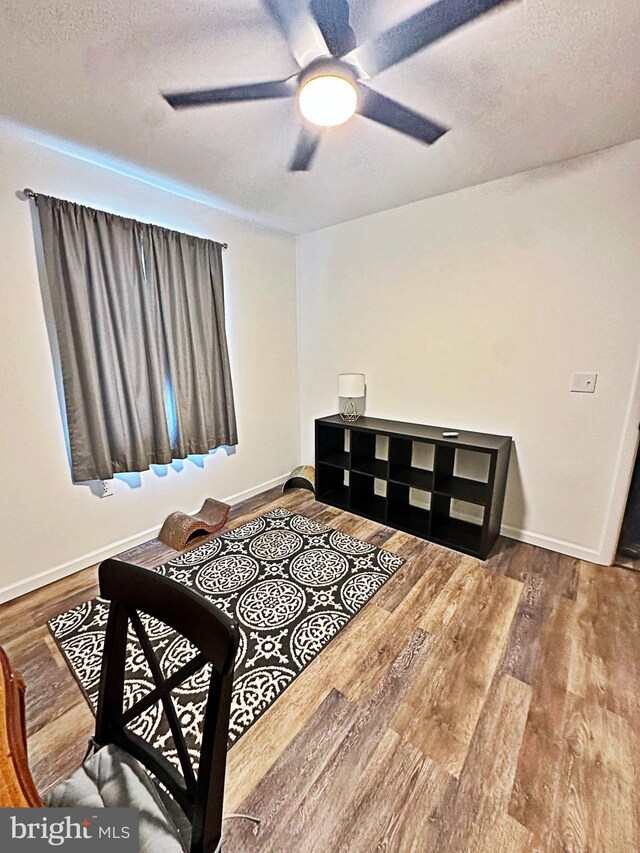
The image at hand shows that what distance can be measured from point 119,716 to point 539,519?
2.64m

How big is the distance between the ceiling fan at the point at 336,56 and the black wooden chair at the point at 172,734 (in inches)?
68.9

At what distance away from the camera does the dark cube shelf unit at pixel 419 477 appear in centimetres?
244

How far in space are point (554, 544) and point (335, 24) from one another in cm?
299

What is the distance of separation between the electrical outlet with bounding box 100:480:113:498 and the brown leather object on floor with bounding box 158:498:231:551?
455 millimetres

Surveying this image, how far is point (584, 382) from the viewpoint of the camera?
2.24m

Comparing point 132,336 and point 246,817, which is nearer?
point 246,817

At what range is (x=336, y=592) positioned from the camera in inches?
81.9

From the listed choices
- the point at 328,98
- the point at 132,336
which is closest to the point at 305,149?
the point at 328,98

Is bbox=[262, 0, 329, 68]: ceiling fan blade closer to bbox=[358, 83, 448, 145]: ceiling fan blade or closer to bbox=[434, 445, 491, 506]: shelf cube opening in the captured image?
bbox=[358, 83, 448, 145]: ceiling fan blade

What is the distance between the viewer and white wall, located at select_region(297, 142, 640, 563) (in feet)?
6.88

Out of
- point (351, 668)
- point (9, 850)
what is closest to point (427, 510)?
point (351, 668)

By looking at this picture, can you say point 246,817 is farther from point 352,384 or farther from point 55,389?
point 352,384

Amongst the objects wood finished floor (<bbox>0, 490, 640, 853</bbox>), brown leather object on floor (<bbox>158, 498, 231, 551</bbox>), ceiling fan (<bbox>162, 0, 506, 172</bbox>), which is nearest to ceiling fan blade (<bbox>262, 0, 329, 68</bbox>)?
ceiling fan (<bbox>162, 0, 506, 172</bbox>)

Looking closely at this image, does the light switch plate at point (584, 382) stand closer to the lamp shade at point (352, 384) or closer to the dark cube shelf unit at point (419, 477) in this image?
the dark cube shelf unit at point (419, 477)
